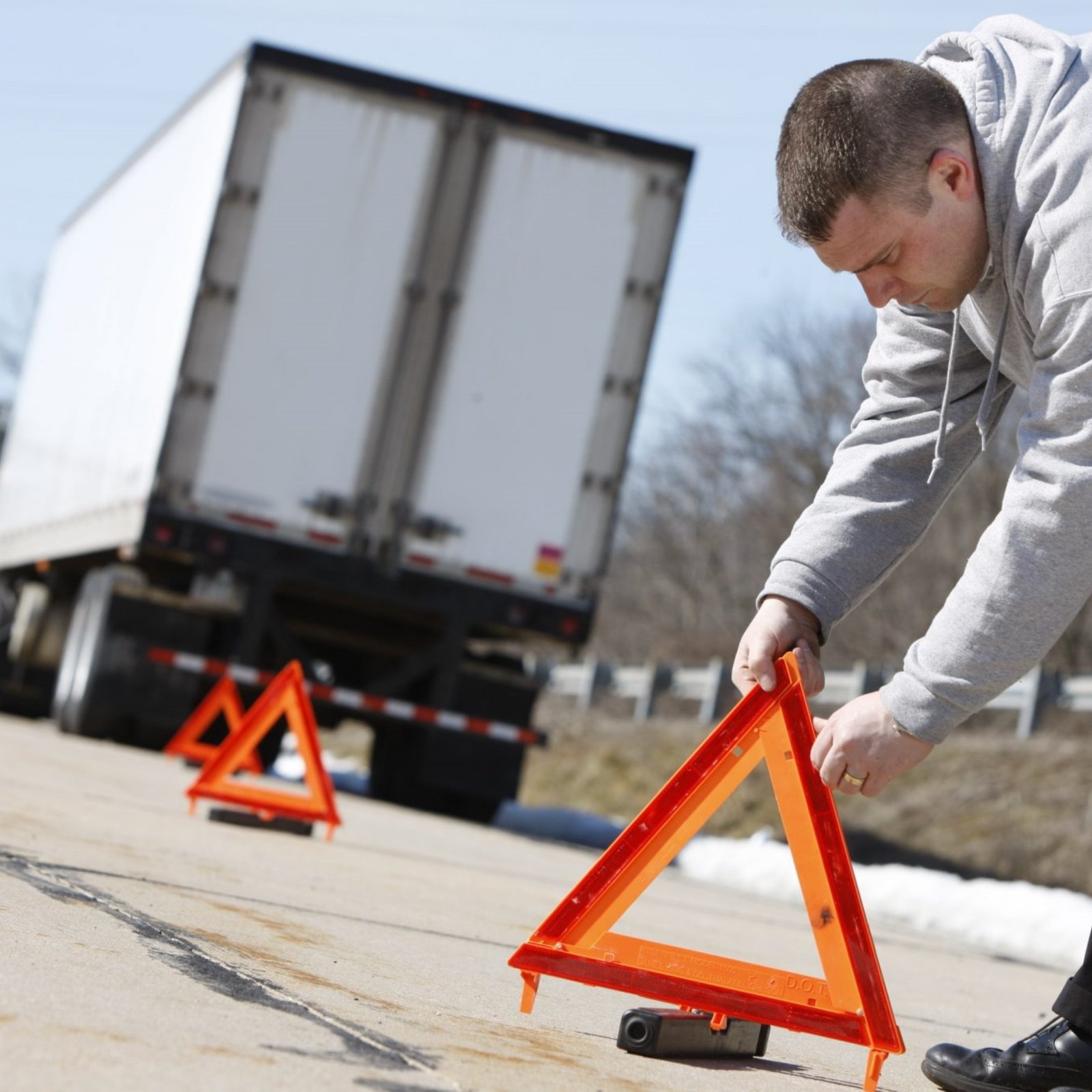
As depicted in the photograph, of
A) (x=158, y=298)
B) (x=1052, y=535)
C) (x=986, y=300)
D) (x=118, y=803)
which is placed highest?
(x=158, y=298)

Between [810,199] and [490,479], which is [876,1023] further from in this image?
[490,479]

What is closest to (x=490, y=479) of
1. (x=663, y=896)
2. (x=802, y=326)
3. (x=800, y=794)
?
(x=663, y=896)

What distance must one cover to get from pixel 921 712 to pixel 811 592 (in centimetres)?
63

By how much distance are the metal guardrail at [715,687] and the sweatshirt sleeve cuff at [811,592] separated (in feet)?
24.9

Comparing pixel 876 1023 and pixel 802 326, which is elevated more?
pixel 802 326

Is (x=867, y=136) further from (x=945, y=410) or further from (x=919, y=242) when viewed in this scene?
(x=945, y=410)

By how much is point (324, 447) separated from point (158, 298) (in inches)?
89.3

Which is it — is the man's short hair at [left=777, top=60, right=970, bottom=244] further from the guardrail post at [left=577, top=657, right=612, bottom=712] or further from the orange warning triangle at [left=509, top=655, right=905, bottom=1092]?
the guardrail post at [left=577, top=657, right=612, bottom=712]

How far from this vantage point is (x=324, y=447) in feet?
46.3

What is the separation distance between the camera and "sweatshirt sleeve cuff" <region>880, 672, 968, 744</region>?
3369 mm

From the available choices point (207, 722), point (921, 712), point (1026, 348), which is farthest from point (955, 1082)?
point (207, 722)

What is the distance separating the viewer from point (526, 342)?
14.3 m

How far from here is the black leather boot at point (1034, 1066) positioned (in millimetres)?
3846

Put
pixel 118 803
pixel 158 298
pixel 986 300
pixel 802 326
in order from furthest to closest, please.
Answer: pixel 802 326 < pixel 158 298 < pixel 118 803 < pixel 986 300
